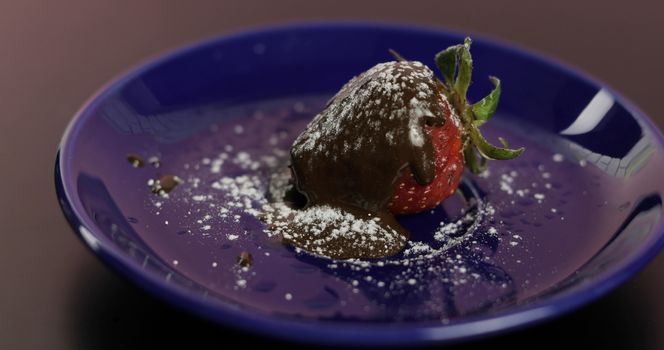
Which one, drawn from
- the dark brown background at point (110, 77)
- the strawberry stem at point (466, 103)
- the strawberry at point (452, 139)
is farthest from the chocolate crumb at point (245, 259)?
the strawberry stem at point (466, 103)

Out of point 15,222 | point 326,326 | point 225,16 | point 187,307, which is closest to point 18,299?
point 15,222

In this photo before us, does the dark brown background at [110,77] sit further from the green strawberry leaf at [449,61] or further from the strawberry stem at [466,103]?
the green strawberry leaf at [449,61]

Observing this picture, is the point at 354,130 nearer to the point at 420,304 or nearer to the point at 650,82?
the point at 420,304

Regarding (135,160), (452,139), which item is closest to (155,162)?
(135,160)

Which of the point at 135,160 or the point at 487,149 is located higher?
the point at 487,149

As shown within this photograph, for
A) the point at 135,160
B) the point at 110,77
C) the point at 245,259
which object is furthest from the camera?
the point at 110,77

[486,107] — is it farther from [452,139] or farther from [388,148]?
[388,148]

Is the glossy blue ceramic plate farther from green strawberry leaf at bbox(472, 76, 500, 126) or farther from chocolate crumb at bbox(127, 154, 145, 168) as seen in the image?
green strawberry leaf at bbox(472, 76, 500, 126)
